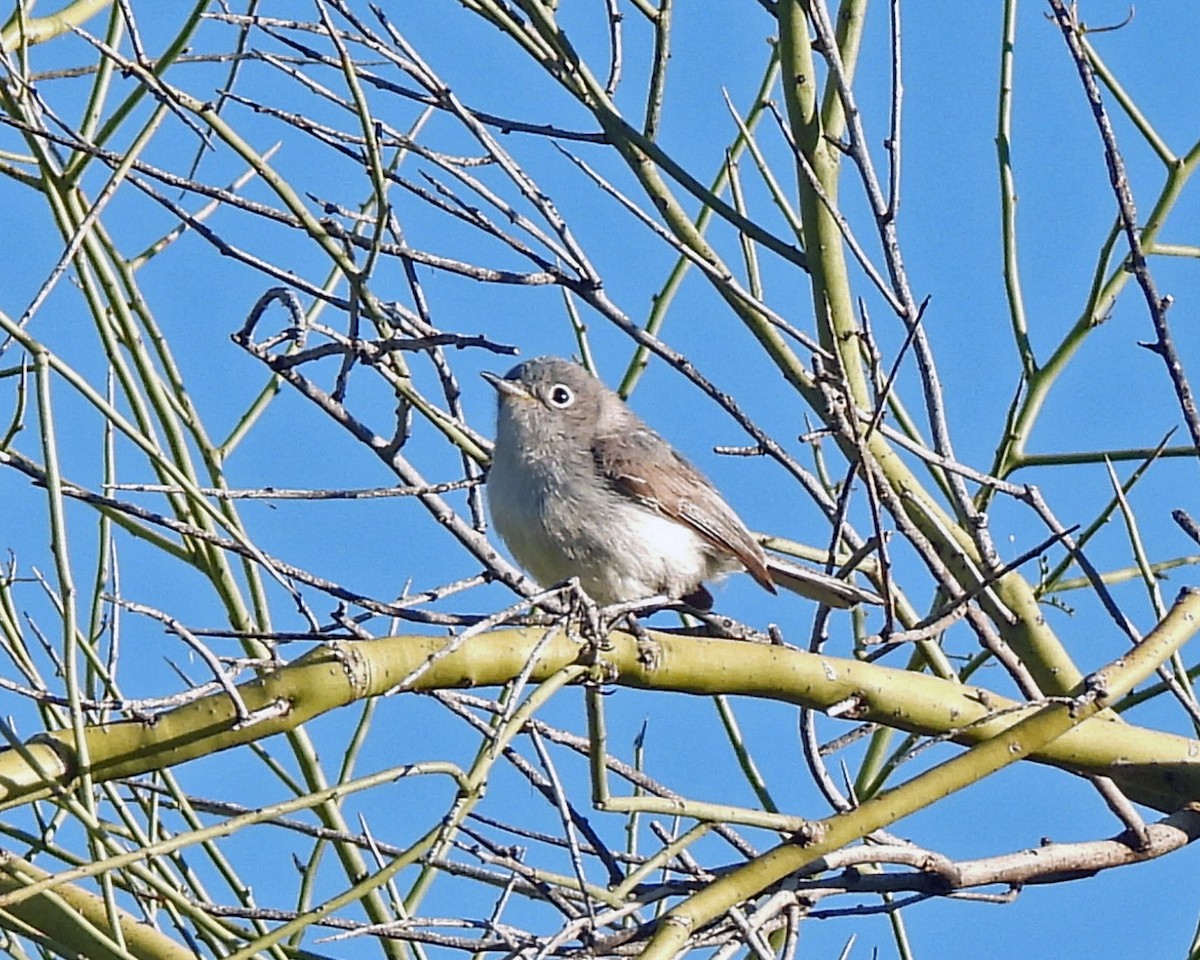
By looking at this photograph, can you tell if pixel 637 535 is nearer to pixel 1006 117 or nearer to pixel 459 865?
pixel 1006 117

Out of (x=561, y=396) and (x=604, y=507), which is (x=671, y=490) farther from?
(x=561, y=396)

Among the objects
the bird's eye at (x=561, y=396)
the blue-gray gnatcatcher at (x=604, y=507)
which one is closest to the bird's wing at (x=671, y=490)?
the blue-gray gnatcatcher at (x=604, y=507)

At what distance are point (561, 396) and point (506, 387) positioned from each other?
0.18 metres

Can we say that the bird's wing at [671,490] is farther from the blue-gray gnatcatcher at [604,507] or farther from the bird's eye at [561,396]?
the bird's eye at [561,396]

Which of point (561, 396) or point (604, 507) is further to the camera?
point (561, 396)

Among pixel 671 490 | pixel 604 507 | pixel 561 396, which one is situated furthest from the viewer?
pixel 561 396

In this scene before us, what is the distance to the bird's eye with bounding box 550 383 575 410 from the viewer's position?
17.8 feet

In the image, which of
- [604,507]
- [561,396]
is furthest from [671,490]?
[561,396]

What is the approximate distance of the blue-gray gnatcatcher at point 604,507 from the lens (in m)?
4.79

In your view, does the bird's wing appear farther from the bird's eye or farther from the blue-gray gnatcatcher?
the bird's eye

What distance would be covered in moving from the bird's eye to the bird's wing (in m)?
0.20

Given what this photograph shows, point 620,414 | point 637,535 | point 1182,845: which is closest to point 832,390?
point 1182,845

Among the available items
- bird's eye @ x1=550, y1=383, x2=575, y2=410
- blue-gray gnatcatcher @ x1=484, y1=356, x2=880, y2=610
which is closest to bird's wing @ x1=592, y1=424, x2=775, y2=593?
blue-gray gnatcatcher @ x1=484, y1=356, x2=880, y2=610

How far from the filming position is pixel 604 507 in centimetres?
494
